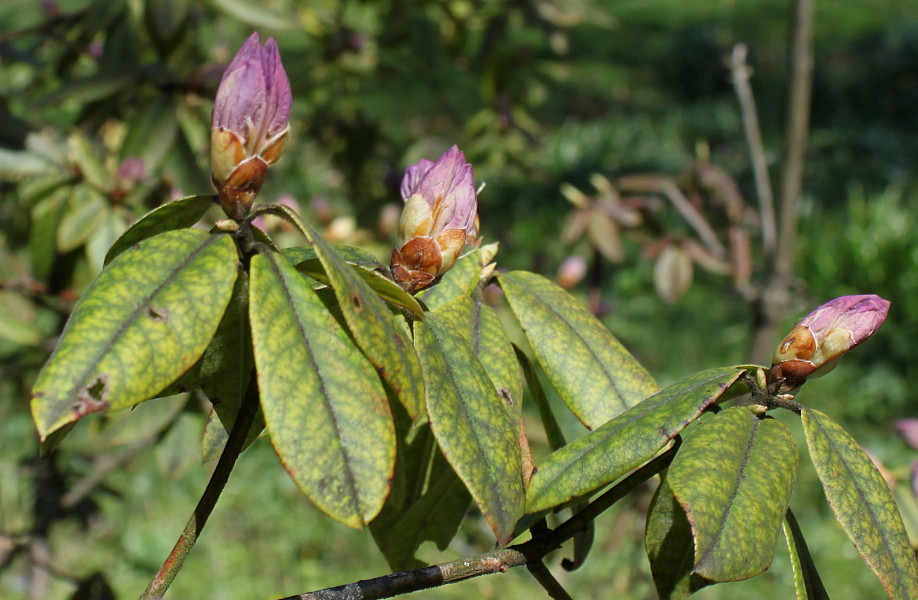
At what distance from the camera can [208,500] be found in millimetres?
502

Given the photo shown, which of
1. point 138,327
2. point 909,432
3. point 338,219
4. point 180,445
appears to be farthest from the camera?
point 338,219

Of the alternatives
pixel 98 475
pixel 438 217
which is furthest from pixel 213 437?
pixel 98 475

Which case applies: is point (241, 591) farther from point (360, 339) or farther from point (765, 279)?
point (360, 339)

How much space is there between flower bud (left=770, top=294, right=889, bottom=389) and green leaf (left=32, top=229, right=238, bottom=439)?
14.2 inches

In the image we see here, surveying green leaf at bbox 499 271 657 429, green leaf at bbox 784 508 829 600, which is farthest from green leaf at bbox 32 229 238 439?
green leaf at bbox 784 508 829 600

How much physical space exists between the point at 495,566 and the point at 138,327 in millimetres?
262

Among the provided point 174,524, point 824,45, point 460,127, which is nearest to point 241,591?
point 174,524

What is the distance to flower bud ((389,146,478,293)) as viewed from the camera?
22.7 inches

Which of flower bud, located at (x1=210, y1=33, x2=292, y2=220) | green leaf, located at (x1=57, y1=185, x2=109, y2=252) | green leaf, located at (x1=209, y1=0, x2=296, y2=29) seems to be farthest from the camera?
green leaf, located at (x1=209, y1=0, x2=296, y2=29)

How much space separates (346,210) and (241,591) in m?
1.79

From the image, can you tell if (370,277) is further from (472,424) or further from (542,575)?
(542,575)

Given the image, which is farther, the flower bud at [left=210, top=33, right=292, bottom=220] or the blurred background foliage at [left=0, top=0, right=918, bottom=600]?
the blurred background foliage at [left=0, top=0, right=918, bottom=600]

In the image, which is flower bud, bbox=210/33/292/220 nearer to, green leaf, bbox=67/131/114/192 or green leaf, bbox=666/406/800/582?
green leaf, bbox=666/406/800/582

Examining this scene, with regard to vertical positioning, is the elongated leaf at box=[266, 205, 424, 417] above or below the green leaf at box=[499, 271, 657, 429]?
above
